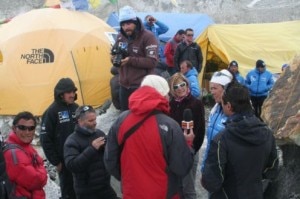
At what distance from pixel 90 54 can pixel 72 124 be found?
5.44m

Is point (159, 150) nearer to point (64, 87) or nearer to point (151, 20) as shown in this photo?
point (64, 87)

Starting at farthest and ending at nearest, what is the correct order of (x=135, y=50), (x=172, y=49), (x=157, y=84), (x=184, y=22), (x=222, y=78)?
(x=184, y=22), (x=172, y=49), (x=135, y=50), (x=222, y=78), (x=157, y=84)

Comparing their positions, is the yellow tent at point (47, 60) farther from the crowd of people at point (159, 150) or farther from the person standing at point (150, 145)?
the person standing at point (150, 145)

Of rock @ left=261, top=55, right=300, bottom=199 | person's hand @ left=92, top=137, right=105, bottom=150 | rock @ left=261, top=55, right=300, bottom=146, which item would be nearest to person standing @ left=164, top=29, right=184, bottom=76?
rock @ left=261, top=55, right=300, bottom=146

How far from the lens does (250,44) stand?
12.6 m

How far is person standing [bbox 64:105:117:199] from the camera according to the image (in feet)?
14.0

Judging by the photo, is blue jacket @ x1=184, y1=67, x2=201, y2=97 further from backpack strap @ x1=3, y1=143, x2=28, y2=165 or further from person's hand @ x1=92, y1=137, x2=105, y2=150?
backpack strap @ x1=3, y1=143, x2=28, y2=165

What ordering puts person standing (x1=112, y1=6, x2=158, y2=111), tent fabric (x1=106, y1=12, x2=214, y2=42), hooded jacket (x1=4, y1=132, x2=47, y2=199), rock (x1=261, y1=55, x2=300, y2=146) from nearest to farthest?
hooded jacket (x1=4, y1=132, x2=47, y2=199), rock (x1=261, y1=55, x2=300, y2=146), person standing (x1=112, y1=6, x2=158, y2=111), tent fabric (x1=106, y1=12, x2=214, y2=42)

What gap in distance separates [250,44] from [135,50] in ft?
24.8

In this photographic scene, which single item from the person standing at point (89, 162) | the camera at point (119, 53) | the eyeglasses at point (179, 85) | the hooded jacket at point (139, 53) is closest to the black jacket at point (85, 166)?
the person standing at point (89, 162)

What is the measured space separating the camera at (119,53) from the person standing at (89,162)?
1.30 meters

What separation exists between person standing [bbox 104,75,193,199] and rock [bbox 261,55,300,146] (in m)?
1.42

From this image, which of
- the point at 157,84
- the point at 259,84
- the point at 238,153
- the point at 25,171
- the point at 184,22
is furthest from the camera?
the point at 184,22

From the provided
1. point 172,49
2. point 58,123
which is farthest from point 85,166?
point 172,49
